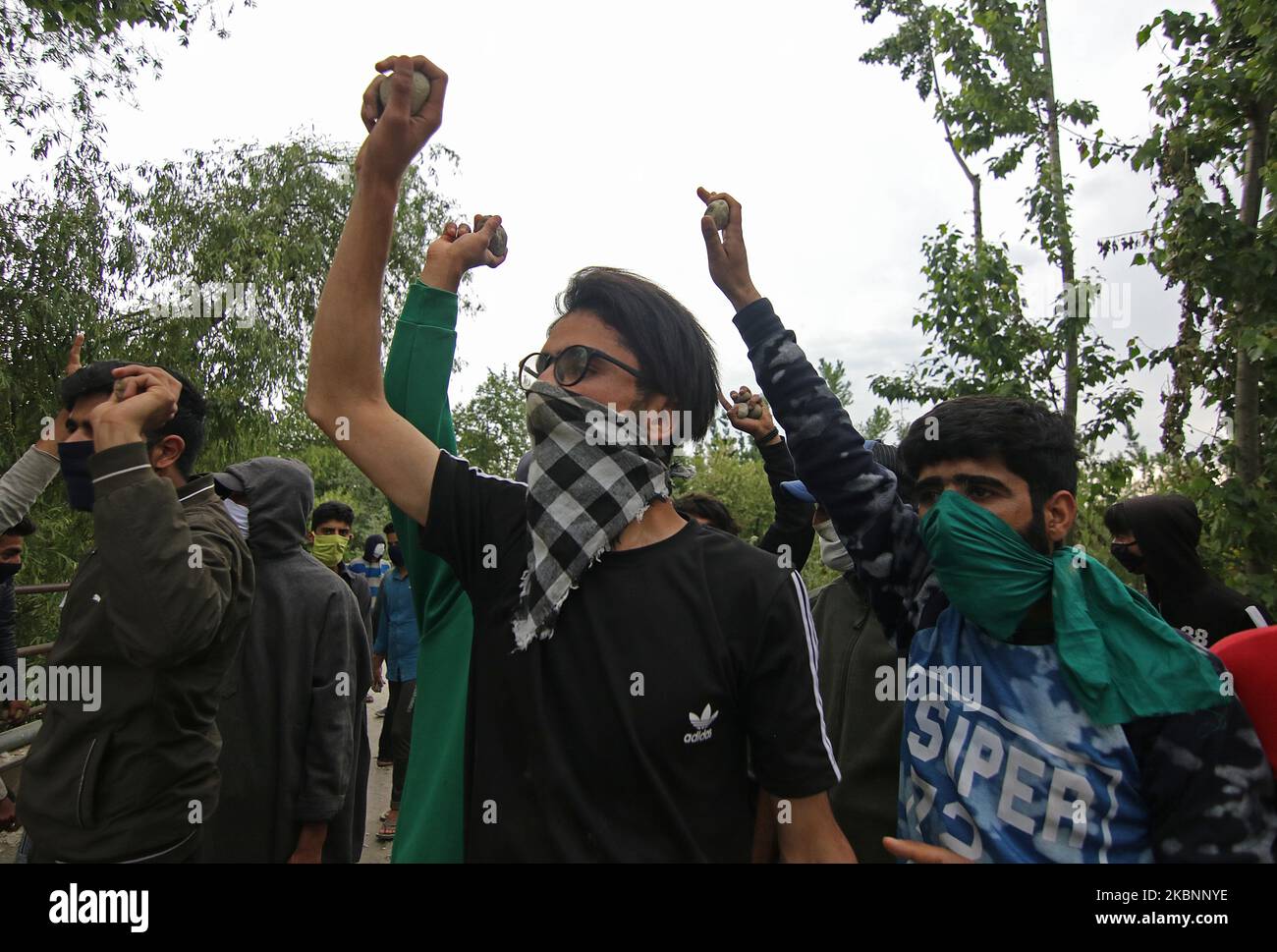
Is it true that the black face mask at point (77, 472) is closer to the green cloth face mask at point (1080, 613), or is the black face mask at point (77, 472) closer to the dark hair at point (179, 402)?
the dark hair at point (179, 402)

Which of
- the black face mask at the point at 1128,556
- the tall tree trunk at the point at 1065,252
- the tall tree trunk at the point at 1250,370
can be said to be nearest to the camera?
the black face mask at the point at 1128,556

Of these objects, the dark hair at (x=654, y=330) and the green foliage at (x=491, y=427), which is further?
the green foliage at (x=491, y=427)

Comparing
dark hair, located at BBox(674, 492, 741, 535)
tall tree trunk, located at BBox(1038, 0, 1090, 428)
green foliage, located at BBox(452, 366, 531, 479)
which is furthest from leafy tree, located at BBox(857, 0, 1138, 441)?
green foliage, located at BBox(452, 366, 531, 479)

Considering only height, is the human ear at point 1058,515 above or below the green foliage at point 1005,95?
below

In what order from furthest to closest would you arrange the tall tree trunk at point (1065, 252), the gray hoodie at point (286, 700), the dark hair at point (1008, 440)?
the tall tree trunk at point (1065, 252) < the gray hoodie at point (286, 700) < the dark hair at point (1008, 440)

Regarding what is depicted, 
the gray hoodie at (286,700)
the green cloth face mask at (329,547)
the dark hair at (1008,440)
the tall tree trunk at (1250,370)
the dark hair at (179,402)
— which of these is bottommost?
the gray hoodie at (286,700)

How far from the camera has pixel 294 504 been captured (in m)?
3.36

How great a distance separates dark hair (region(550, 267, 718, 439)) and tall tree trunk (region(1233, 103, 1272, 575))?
4.85 meters

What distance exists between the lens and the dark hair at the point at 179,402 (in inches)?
91.4

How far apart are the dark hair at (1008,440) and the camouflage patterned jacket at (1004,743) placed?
14 cm

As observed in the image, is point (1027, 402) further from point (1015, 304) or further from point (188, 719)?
point (1015, 304)

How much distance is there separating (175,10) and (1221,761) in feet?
29.8

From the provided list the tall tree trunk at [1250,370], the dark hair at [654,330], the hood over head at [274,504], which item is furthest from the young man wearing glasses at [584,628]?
the tall tree trunk at [1250,370]

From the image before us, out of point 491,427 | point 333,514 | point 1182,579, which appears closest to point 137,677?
point 333,514
